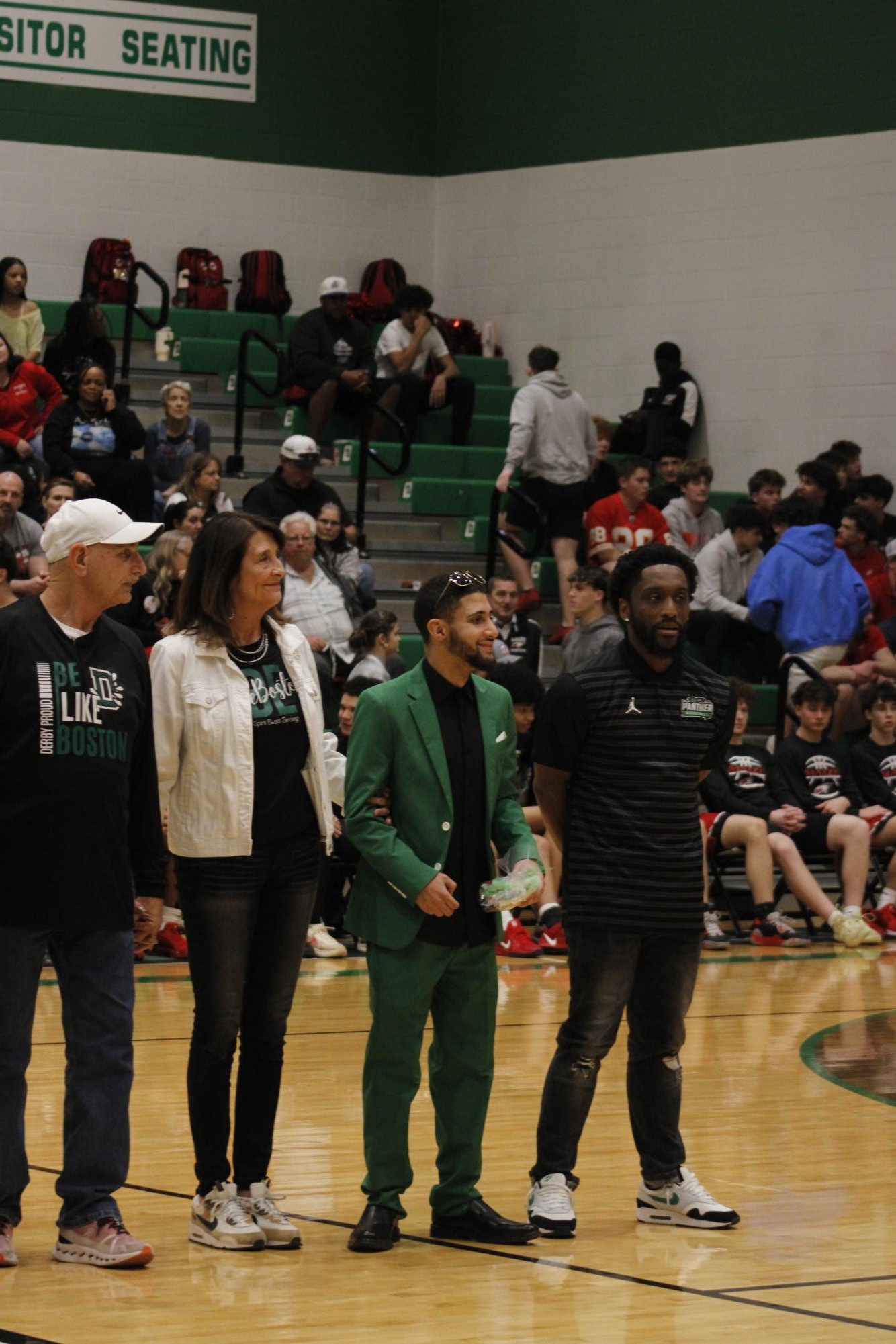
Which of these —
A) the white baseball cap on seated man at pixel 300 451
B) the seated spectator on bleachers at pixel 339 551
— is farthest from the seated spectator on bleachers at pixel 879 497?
the white baseball cap on seated man at pixel 300 451

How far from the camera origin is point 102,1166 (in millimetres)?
4508

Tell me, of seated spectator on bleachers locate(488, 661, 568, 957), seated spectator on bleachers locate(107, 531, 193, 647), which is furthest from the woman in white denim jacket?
seated spectator on bleachers locate(488, 661, 568, 957)

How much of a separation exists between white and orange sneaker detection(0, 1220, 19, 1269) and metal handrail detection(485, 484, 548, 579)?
29.1 ft

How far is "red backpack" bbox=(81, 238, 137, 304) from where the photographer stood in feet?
50.6

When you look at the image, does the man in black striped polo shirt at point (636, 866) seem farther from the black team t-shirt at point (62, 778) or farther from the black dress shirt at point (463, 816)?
the black team t-shirt at point (62, 778)

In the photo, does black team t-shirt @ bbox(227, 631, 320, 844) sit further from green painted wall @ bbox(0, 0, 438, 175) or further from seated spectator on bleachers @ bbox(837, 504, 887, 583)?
green painted wall @ bbox(0, 0, 438, 175)

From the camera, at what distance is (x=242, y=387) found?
14219 mm

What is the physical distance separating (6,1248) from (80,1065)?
40cm

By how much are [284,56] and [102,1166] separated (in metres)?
13.8

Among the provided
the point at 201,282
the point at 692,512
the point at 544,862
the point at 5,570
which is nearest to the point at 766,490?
the point at 692,512

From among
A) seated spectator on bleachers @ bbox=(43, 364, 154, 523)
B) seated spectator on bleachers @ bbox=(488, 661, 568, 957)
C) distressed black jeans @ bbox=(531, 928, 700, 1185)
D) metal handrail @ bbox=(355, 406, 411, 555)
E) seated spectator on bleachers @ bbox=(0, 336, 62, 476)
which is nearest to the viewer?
distressed black jeans @ bbox=(531, 928, 700, 1185)

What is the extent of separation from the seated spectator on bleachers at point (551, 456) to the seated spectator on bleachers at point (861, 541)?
1.69 meters

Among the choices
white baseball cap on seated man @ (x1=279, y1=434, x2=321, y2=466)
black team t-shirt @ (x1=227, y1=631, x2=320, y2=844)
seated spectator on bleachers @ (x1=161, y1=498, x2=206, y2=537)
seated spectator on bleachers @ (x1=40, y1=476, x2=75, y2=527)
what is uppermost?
white baseball cap on seated man @ (x1=279, y1=434, x2=321, y2=466)

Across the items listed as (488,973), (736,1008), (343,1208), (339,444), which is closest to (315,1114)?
(343,1208)
